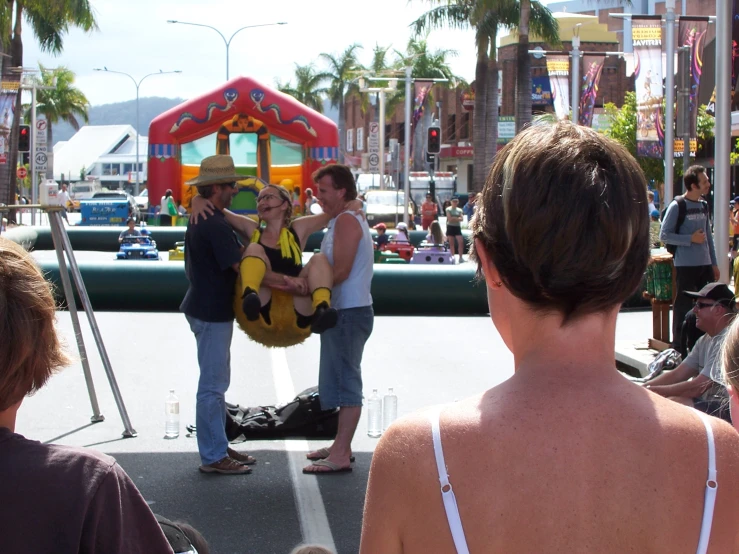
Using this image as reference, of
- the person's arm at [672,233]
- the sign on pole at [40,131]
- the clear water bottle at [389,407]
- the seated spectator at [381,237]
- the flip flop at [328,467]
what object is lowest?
the flip flop at [328,467]

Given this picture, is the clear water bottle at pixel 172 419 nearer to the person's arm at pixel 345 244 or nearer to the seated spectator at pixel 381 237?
the person's arm at pixel 345 244

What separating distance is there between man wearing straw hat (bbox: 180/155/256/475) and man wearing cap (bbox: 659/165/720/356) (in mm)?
5423

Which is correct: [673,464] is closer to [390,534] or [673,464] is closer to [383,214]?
[390,534]

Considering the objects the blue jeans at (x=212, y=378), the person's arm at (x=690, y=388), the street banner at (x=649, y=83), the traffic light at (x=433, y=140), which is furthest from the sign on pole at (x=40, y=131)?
the person's arm at (x=690, y=388)

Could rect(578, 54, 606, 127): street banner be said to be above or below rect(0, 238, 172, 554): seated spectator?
above

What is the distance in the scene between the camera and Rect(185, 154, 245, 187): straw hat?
613 centimetres

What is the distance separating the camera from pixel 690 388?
633cm

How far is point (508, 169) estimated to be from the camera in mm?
1502

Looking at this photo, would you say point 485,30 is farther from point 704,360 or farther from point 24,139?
point 704,360

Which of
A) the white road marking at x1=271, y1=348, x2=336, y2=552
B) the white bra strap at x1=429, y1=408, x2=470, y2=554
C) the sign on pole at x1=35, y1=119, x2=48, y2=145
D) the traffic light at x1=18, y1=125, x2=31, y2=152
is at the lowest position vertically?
the white road marking at x1=271, y1=348, x2=336, y2=552

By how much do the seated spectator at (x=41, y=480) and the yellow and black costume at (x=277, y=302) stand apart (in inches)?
156

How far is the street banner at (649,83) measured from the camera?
24125 millimetres

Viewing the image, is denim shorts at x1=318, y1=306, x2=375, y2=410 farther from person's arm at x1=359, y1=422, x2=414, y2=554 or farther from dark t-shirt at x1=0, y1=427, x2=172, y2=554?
person's arm at x1=359, y1=422, x2=414, y2=554

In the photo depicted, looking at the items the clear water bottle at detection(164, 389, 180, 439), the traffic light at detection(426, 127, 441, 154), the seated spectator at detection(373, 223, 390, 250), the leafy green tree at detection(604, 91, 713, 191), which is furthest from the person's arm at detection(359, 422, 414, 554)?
the leafy green tree at detection(604, 91, 713, 191)
